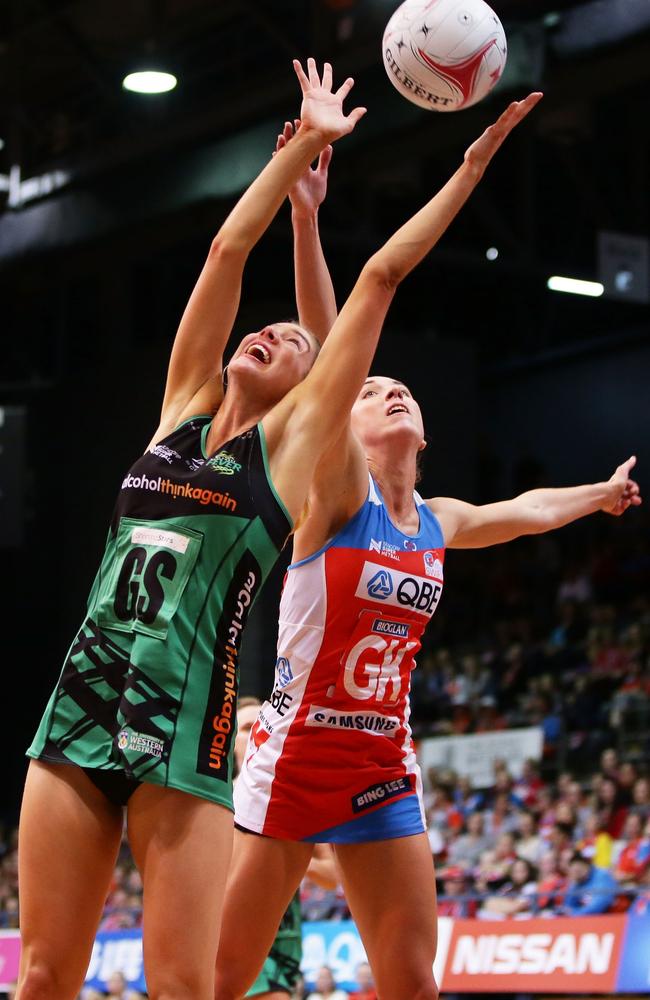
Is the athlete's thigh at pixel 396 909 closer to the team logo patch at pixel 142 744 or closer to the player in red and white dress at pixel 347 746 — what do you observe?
the player in red and white dress at pixel 347 746

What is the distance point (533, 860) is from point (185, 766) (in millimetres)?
9710

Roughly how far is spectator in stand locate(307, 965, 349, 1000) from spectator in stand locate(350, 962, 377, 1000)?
0.09 metres

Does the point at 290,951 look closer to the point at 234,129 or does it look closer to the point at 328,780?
the point at 328,780

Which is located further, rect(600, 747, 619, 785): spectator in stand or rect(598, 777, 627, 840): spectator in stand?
rect(600, 747, 619, 785): spectator in stand

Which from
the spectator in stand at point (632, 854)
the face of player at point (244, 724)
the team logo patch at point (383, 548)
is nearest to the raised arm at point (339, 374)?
the team logo patch at point (383, 548)

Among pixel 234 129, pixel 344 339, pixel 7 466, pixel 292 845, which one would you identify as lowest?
pixel 292 845

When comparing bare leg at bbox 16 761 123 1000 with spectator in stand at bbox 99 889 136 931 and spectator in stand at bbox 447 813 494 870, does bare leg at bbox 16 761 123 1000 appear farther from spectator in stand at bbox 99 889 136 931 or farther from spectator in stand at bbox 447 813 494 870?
spectator in stand at bbox 447 813 494 870

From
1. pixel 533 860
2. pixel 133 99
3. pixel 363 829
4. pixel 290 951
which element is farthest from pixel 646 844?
pixel 133 99

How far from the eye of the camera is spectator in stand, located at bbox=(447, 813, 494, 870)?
45.7ft

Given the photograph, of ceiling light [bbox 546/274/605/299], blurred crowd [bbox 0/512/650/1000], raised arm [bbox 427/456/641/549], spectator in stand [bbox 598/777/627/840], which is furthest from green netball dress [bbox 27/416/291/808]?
ceiling light [bbox 546/274/605/299]

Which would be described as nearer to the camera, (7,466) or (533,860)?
(533,860)

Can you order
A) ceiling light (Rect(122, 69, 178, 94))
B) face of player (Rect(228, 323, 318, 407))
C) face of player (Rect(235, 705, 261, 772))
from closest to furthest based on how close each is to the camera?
face of player (Rect(228, 323, 318, 407)) < face of player (Rect(235, 705, 261, 772)) < ceiling light (Rect(122, 69, 178, 94))

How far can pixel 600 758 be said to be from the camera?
608 inches

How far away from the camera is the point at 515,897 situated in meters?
11.2
